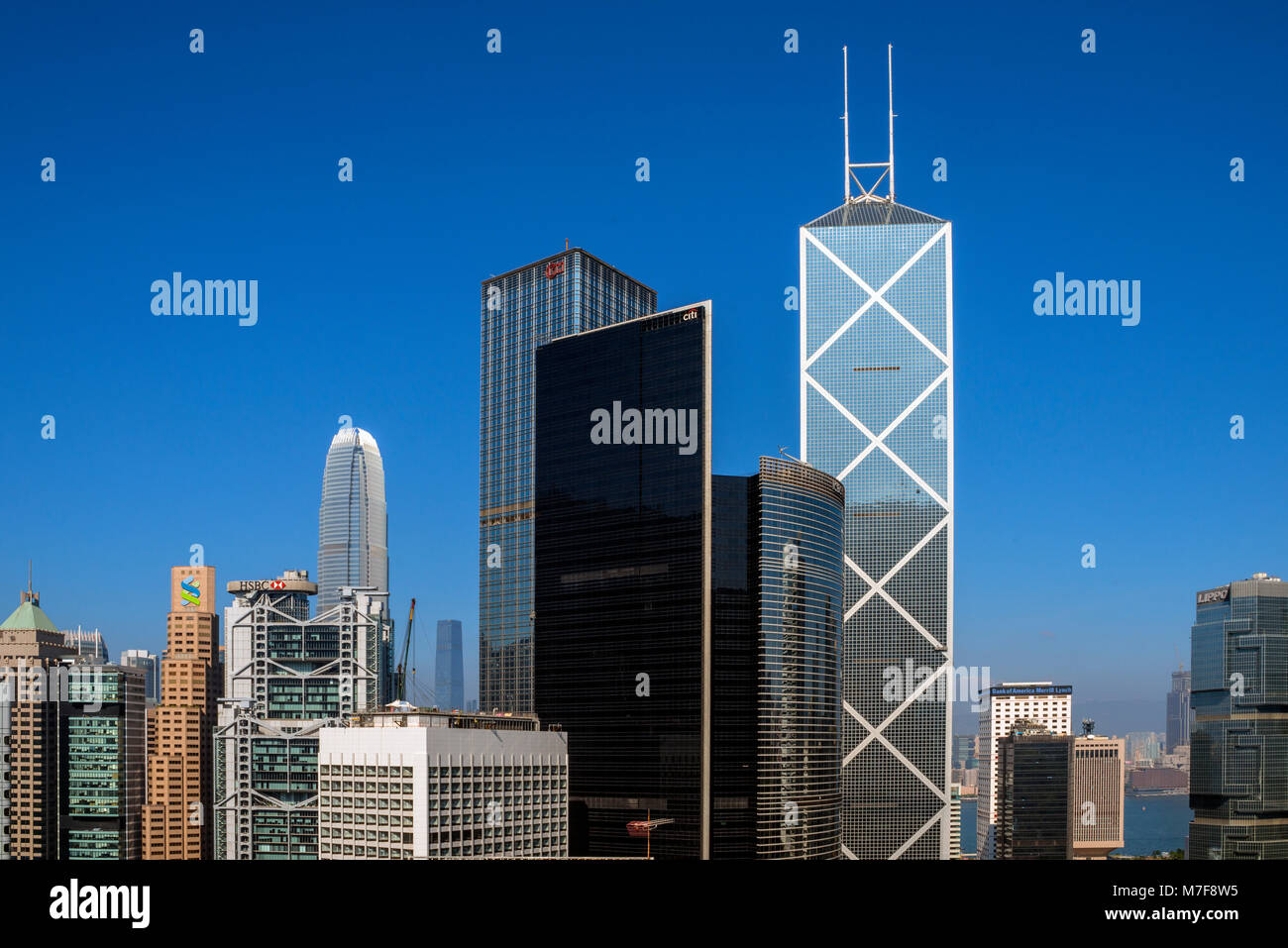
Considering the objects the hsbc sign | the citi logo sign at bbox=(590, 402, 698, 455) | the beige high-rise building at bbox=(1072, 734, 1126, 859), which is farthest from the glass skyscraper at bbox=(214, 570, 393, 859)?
the beige high-rise building at bbox=(1072, 734, 1126, 859)

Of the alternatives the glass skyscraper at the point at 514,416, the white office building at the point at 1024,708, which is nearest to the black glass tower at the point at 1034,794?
the white office building at the point at 1024,708

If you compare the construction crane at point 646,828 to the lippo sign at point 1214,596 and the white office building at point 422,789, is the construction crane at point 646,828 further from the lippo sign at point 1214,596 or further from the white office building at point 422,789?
the lippo sign at point 1214,596

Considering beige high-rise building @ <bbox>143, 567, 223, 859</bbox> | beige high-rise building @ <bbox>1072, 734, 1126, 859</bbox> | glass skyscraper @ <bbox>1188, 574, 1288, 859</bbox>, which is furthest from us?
beige high-rise building @ <bbox>1072, 734, 1126, 859</bbox>

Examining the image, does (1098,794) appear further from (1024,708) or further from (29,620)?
(29,620)

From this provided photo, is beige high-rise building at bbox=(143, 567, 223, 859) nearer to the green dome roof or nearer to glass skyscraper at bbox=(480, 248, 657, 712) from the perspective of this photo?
the green dome roof

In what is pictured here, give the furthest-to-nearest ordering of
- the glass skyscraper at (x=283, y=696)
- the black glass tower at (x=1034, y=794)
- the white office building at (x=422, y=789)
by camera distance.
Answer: the black glass tower at (x=1034, y=794), the glass skyscraper at (x=283, y=696), the white office building at (x=422, y=789)
